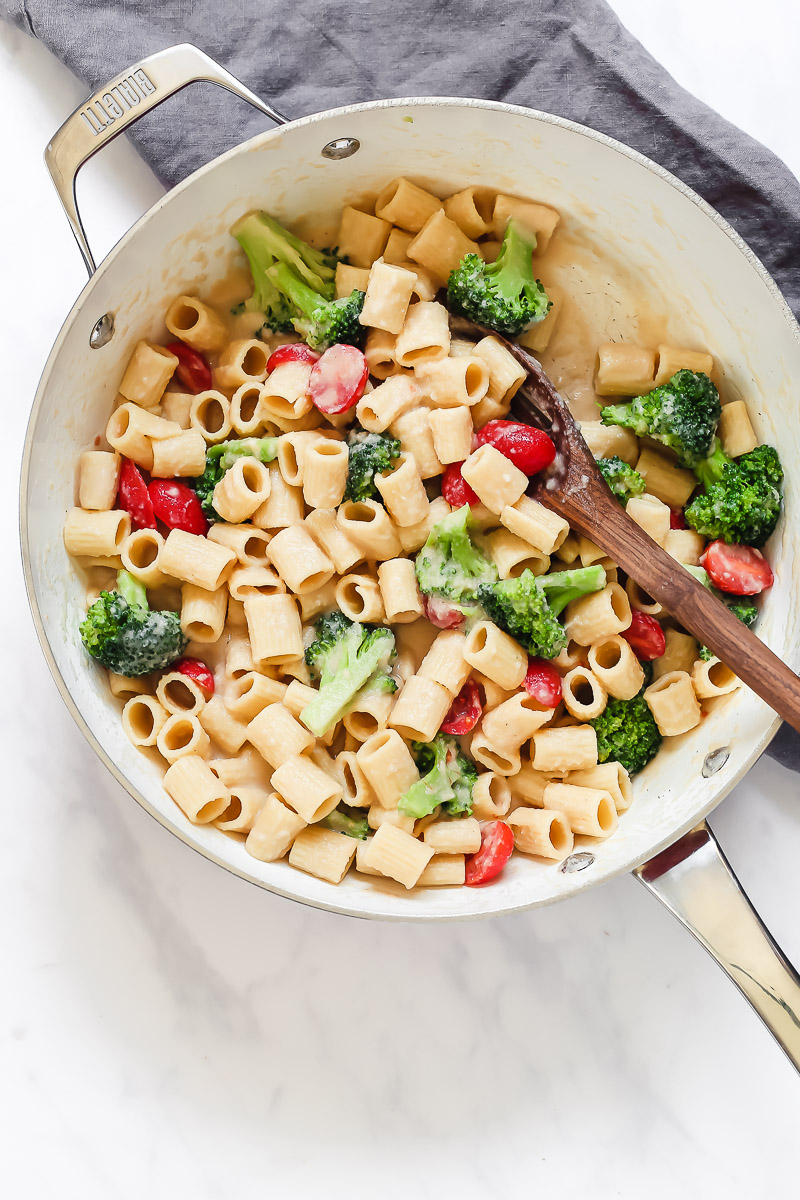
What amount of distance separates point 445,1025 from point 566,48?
2.57 meters

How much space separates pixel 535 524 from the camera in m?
2.22

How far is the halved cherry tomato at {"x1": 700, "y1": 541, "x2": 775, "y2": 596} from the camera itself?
229cm

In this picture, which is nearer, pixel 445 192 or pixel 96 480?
pixel 96 480

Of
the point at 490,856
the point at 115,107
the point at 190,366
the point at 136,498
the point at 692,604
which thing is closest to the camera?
the point at 115,107

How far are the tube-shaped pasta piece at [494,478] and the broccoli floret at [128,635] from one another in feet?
2.55

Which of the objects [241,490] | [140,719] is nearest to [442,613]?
[241,490]

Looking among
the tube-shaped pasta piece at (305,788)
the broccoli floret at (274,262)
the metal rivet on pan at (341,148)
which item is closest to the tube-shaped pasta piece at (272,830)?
the tube-shaped pasta piece at (305,788)

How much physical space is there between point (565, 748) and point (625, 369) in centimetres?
96

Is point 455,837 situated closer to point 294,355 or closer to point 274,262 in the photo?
point 294,355

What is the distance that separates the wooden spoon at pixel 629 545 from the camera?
202cm

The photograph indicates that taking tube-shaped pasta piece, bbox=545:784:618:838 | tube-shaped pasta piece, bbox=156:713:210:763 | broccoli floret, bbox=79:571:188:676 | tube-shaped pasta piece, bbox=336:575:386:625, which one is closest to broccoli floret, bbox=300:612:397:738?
tube-shaped pasta piece, bbox=336:575:386:625

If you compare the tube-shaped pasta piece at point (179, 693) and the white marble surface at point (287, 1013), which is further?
the white marble surface at point (287, 1013)

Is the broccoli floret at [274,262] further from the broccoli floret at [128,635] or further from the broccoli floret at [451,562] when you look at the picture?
the broccoli floret at [128,635]

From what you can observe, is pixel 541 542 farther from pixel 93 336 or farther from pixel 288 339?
pixel 93 336
